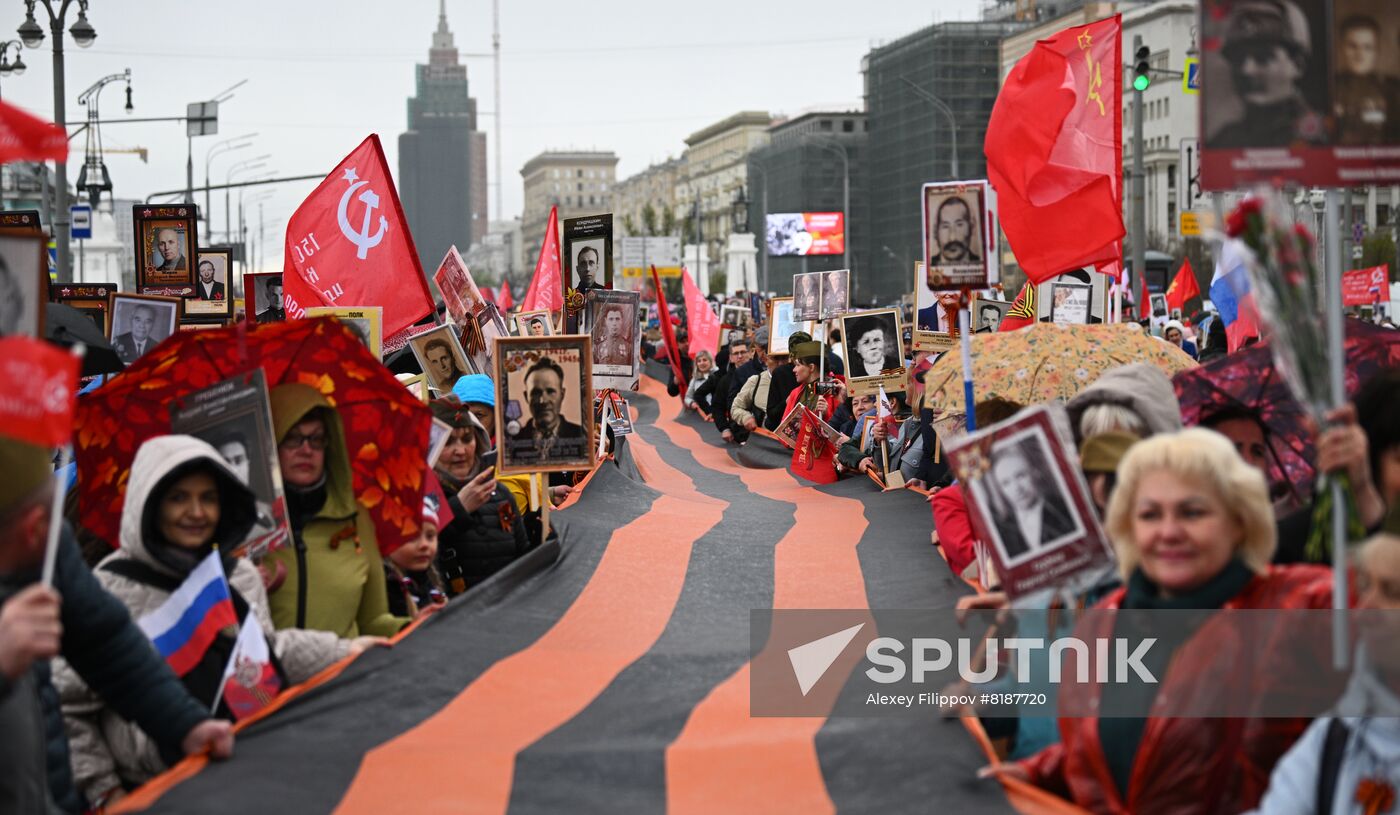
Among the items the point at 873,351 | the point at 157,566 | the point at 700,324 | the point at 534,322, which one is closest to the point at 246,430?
the point at 157,566

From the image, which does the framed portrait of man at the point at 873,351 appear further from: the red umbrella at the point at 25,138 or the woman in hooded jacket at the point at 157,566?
the red umbrella at the point at 25,138

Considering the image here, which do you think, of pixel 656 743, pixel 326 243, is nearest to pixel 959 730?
pixel 656 743

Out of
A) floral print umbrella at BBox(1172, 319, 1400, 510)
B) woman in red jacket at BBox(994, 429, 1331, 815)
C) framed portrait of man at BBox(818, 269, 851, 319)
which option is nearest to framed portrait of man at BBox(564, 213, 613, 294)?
framed portrait of man at BBox(818, 269, 851, 319)

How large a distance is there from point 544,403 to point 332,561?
298 centimetres

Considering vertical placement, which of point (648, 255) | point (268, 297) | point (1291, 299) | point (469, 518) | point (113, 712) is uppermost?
point (648, 255)

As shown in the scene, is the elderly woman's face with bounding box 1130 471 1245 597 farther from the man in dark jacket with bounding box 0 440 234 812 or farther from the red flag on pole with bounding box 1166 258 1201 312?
the red flag on pole with bounding box 1166 258 1201 312

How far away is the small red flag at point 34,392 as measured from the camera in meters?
3.39

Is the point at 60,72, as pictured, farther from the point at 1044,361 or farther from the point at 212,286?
the point at 1044,361

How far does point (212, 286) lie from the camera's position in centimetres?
1616

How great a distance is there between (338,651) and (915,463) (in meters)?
6.50

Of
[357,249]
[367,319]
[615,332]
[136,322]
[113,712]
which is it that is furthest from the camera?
[615,332]

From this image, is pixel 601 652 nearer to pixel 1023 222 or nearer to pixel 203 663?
pixel 203 663

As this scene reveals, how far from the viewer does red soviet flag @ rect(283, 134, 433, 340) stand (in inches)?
421

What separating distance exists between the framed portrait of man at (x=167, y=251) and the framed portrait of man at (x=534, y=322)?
3351mm
